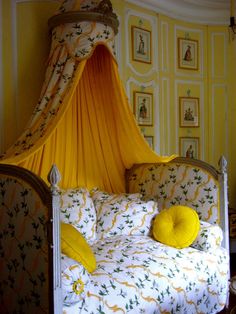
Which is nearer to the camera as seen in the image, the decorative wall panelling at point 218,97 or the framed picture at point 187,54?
the framed picture at point 187,54

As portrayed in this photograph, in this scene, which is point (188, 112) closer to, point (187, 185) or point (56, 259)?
point (187, 185)

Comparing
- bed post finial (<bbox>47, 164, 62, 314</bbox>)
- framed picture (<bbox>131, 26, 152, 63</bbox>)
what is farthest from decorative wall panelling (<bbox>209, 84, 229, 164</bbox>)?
bed post finial (<bbox>47, 164, 62, 314</bbox>)

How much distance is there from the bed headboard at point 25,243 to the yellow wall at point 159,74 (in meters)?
1.05

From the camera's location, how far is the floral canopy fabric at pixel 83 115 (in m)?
2.61

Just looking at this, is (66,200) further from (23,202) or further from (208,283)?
(208,283)

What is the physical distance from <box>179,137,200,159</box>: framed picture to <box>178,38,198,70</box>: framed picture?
2.56 feet

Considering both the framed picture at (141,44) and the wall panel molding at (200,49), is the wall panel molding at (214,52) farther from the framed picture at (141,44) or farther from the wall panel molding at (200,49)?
the framed picture at (141,44)

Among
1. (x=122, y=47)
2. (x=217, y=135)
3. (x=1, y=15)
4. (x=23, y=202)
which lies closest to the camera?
(x=23, y=202)

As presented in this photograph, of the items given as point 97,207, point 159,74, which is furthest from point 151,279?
point 159,74

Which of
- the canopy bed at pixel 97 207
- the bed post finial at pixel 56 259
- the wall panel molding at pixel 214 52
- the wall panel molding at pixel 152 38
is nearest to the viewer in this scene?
the bed post finial at pixel 56 259

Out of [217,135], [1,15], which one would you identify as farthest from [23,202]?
[217,135]

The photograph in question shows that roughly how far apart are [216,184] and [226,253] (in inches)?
19.9

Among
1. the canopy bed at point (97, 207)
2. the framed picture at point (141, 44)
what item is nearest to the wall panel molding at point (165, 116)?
the framed picture at point (141, 44)

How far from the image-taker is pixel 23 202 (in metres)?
1.97
